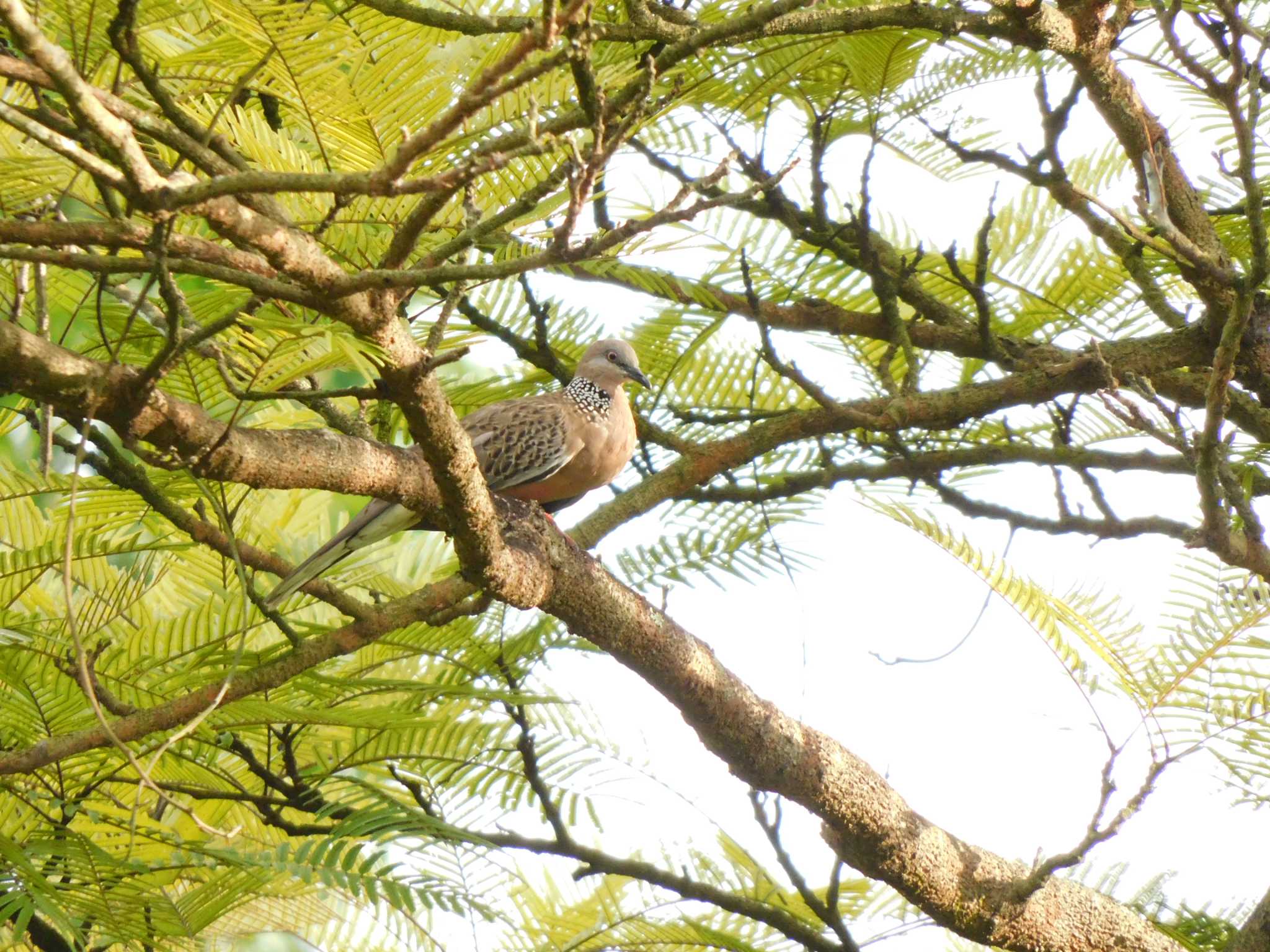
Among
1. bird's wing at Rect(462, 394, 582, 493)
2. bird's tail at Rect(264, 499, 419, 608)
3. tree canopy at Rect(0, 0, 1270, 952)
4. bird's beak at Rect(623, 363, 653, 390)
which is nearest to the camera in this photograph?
tree canopy at Rect(0, 0, 1270, 952)

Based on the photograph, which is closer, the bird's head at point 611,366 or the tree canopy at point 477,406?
the tree canopy at point 477,406

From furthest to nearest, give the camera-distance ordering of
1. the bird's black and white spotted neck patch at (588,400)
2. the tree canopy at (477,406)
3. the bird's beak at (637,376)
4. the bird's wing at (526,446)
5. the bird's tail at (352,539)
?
1. the bird's black and white spotted neck patch at (588,400)
2. the bird's wing at (526,446)
3. the bird's beak at (637,376)
4. the bird's tail at (352,539)
5. the tree canopy at (477,406)

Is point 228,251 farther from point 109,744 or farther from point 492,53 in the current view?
point 109,744

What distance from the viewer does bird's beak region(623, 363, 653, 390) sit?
16.8 ft

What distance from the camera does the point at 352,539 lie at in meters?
4.32

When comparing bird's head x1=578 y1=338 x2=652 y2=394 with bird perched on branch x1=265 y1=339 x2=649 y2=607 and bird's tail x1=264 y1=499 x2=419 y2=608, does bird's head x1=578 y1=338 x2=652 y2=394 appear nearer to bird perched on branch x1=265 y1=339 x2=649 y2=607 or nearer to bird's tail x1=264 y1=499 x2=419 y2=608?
bird perched on branch x1=265 y1=339 x2=649 y2=607

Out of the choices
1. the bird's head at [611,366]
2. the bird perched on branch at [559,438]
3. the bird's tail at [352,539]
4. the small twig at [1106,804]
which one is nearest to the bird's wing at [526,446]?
the bird perched on branch at [559,438]

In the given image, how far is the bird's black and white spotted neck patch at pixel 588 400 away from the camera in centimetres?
537

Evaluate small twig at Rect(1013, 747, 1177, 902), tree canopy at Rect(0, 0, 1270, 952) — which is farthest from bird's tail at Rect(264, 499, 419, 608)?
small twig at Rect(1013, 747, 1177, 902)

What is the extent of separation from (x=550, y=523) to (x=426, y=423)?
4.22 ft

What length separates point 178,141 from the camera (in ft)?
6.25

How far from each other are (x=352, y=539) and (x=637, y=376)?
148 cm

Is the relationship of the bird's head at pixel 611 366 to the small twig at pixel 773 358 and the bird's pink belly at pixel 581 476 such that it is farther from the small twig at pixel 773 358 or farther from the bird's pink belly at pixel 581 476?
the small twig at pixel 773 358

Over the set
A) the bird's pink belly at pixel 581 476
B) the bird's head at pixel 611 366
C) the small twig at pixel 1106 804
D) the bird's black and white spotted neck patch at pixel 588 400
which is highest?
the bird's head at pixel 611 366
